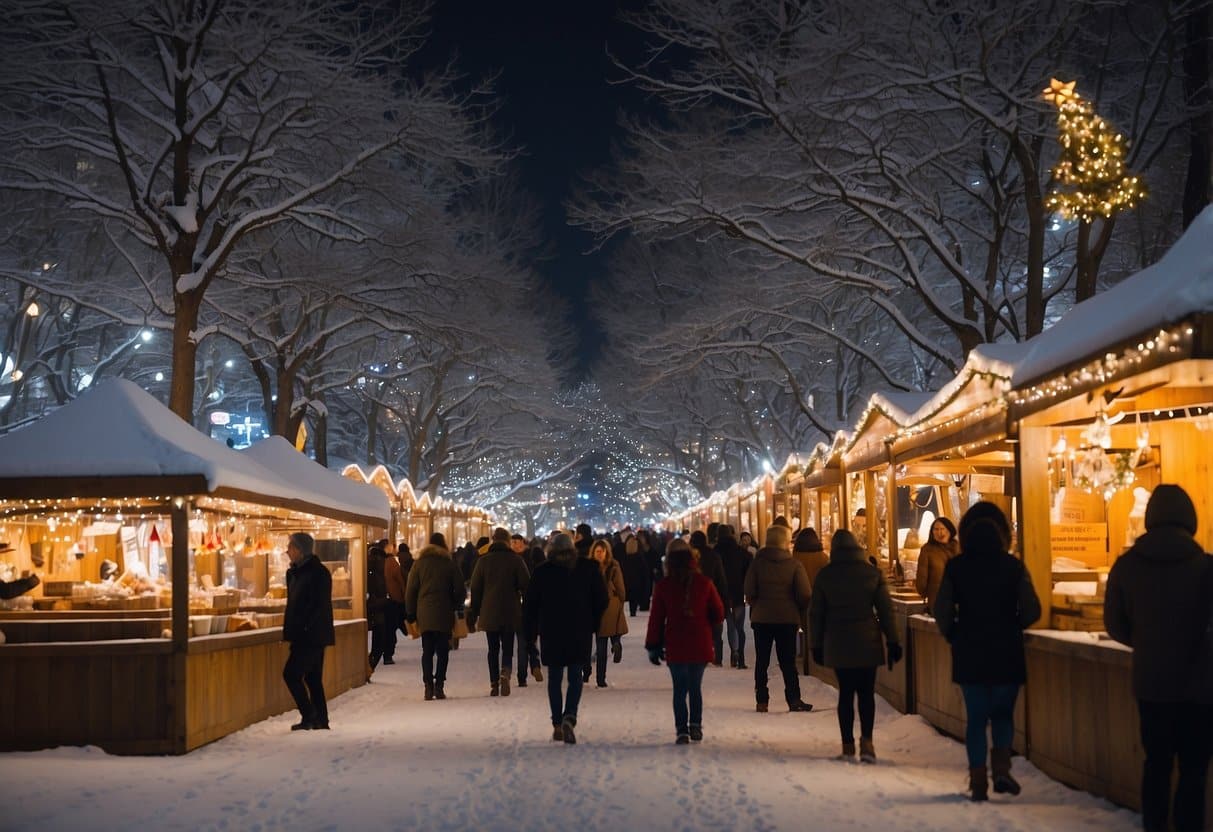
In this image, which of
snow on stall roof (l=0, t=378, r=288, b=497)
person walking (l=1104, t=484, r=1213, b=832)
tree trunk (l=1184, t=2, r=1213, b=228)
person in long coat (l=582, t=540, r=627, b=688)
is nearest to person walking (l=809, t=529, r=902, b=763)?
person walking (l=1104, t=484, r=1213, b=832)

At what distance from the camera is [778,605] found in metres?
13.3

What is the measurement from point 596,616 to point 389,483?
17947 millimetres

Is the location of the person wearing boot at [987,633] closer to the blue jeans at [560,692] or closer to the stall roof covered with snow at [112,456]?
the blue jeans at [560,692]

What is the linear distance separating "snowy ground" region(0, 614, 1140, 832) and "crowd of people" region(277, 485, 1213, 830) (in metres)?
0.38

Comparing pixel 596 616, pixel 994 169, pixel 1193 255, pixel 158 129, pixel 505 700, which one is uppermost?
pixel 158 129

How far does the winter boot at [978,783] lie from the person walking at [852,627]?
1515 millimetres

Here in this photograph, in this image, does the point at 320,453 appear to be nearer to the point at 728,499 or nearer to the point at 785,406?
the point at 728,499

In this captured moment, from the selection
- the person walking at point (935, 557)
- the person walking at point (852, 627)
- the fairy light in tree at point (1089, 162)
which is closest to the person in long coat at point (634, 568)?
the fairy light in tree at point (1089, 162)

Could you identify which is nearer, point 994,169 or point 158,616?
point 158,616

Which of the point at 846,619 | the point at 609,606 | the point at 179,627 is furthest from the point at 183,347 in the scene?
the point at 846,619

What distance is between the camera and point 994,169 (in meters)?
21.4

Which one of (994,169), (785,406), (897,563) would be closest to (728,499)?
(785,406)

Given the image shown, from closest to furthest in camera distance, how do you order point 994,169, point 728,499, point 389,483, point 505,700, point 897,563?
1. point 505,700
2. point 897,563
3. point 994,169
4. point 389,483
5. point 728,499

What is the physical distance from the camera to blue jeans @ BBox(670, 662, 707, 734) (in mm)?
11016
